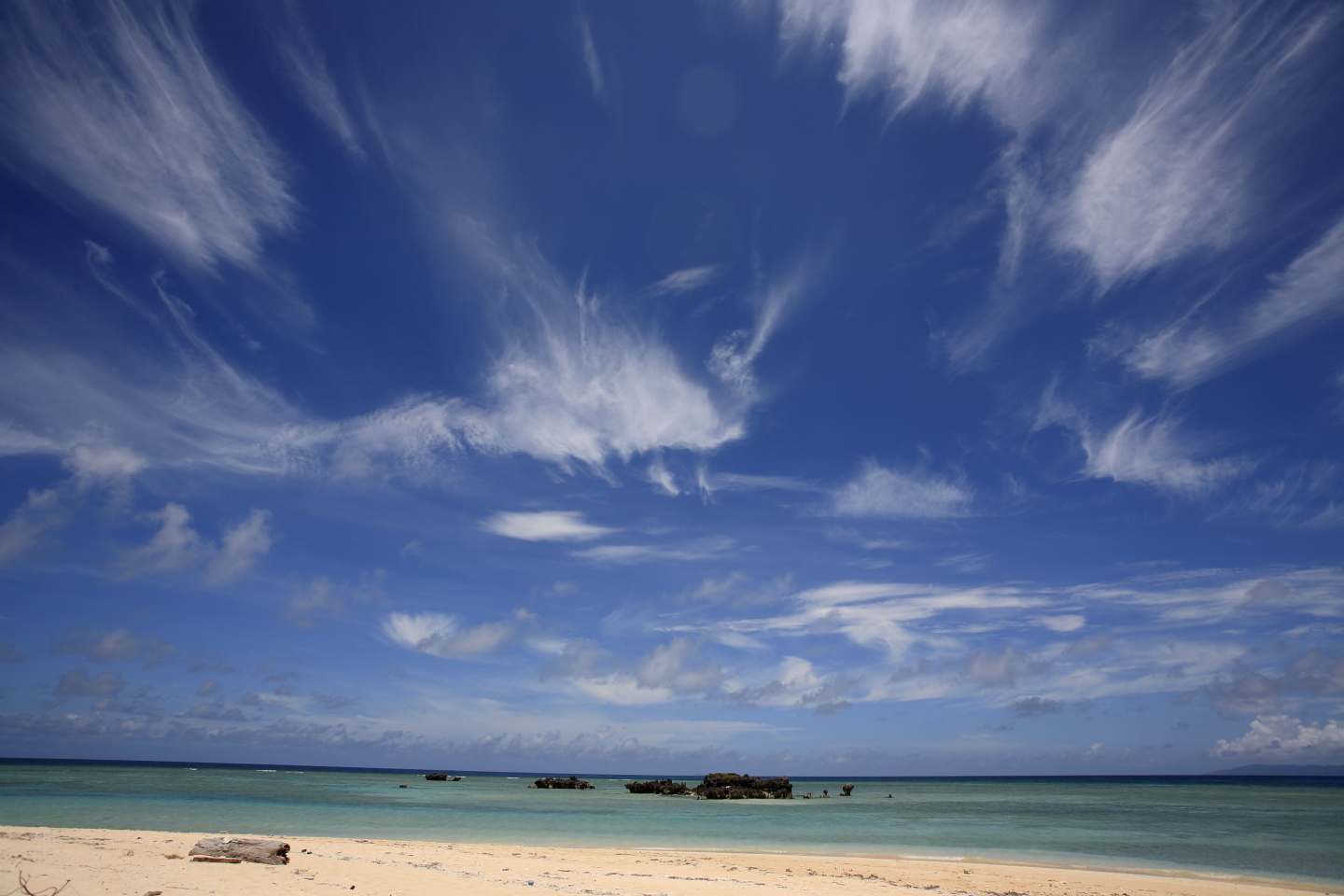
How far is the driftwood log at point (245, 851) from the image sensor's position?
53.2 ft

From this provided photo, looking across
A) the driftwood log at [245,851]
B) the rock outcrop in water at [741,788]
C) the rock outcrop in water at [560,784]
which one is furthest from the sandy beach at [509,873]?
the rock outcrop in water at [560,784]

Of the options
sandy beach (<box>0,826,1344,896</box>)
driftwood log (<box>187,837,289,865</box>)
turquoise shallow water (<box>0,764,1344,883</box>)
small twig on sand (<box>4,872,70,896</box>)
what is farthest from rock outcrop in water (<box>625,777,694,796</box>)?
small twig on sand (<box>4,872,70,896</box>)

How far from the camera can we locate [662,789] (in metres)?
69.8

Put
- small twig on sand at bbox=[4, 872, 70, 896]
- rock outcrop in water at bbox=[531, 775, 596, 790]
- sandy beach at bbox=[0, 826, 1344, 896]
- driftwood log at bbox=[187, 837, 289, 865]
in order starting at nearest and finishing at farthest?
small twig on sand at bbox=[4, 872, 70, 896]
sandy beach at bbox=[0, 826, 1344, 896]
driftwood log at bbox=[187, 837, 289, 865]
rock outcrop in water at bbox=[531, 775, 596, 790]

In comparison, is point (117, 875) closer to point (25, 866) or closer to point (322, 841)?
point (25, 866)

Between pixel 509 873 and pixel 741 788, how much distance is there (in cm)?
5125

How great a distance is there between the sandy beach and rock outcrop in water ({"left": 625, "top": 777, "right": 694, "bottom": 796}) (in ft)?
158

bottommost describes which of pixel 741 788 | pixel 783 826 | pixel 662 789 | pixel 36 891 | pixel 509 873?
pixel 662 789

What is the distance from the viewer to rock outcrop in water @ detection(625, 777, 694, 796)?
224ft

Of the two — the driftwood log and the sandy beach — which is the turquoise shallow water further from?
the driftwood log

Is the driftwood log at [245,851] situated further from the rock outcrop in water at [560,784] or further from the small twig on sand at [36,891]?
the rock outcrop in water at [560,784]

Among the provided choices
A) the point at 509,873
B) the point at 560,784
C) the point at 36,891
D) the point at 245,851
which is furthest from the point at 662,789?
the point at 36,891

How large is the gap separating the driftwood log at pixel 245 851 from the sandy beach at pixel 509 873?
0.24 meters

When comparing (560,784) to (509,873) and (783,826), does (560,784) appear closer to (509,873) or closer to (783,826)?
(783,826)
